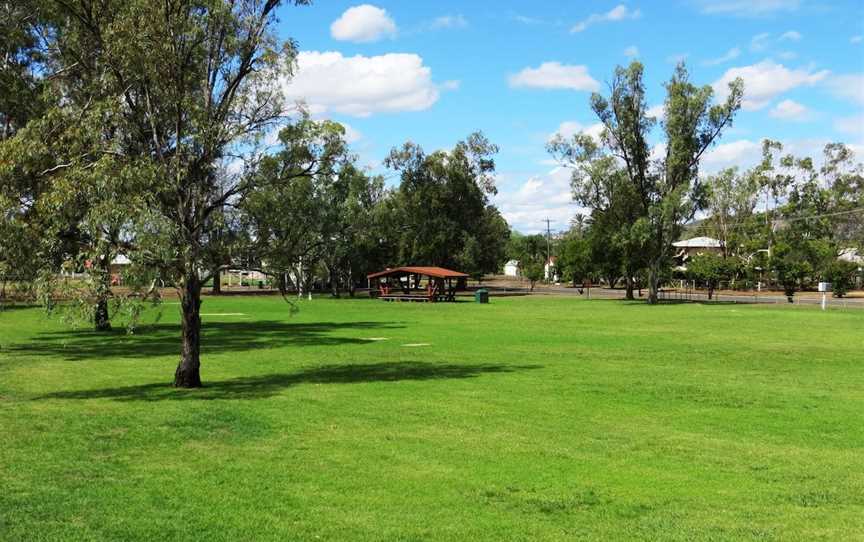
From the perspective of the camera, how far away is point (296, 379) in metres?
19.5

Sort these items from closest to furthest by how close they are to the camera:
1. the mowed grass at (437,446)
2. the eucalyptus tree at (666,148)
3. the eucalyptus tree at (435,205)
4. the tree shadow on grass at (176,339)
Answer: the mowed grass at (437,446), the tree shadow on grass at (176,339), the eucalyptus tree at (666,148), the eucalyptus tree at (435,205)

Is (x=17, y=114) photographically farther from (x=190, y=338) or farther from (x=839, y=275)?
(x=839, y=275)

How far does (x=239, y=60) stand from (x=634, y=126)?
5287cm

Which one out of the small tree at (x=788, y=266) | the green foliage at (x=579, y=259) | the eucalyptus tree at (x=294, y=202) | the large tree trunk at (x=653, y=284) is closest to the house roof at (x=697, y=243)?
the small tree at (x=788, y=266)

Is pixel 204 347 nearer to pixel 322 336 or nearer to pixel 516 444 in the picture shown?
pixel 322 336

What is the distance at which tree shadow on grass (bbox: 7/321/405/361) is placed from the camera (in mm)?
26375

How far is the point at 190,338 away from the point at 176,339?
47.7 ft

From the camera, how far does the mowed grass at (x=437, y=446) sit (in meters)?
7.84

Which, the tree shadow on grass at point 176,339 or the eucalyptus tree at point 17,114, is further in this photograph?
the tree shadow on grass at point 176,339

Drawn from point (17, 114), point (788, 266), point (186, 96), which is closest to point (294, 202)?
point (186, 96)

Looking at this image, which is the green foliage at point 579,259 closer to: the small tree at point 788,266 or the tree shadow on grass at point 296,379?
the small tree at point 788,266

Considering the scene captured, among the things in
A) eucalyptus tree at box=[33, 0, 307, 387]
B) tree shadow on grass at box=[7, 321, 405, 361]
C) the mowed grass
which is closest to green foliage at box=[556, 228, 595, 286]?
tree shadow on grass at box=[7, 321, 405, 361]

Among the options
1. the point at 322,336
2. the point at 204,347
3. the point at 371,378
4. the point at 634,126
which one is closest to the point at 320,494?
the point at 371,378

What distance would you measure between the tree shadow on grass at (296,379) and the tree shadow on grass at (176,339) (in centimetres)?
675
